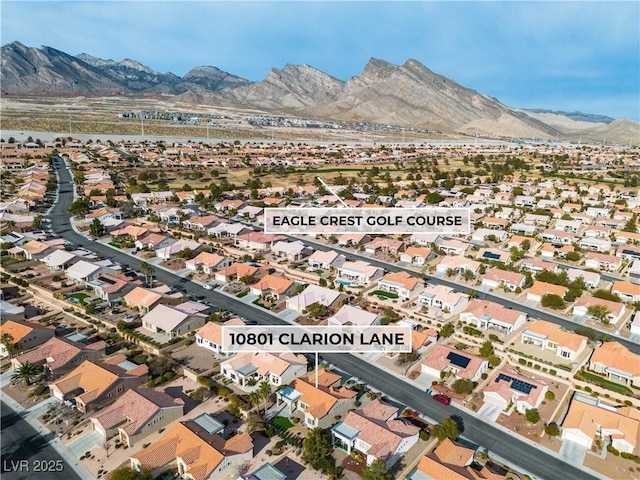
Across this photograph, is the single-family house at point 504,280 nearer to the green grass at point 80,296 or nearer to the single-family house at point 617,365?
the single-family house at point 617,365

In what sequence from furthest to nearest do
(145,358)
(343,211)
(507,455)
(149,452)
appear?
(343,211)
(145,358)
(507,455)
(149,452)

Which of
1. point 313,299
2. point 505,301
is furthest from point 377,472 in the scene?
point 505,301

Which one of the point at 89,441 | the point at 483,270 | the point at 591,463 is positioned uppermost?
the point at 483,270

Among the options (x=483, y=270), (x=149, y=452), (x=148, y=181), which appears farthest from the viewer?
(x=148, y=181)

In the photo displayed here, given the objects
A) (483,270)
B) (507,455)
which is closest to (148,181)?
(483,270)

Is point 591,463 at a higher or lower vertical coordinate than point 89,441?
higher

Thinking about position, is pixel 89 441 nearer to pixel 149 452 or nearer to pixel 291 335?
pixel 149 452

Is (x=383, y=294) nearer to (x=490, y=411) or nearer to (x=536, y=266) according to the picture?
(x=490, y=411)
